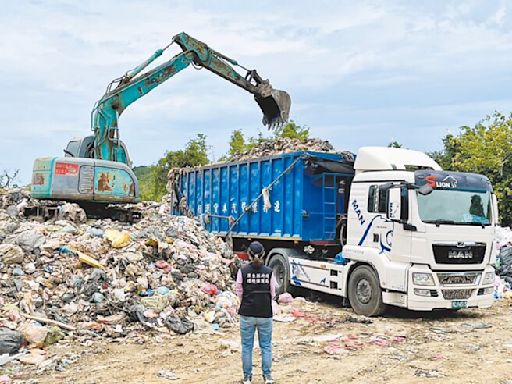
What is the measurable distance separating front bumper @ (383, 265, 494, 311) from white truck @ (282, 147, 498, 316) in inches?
0.6

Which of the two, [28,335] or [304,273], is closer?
[28,335]

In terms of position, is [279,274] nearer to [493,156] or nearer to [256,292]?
[256,292]

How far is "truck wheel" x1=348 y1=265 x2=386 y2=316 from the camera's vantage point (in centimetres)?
934

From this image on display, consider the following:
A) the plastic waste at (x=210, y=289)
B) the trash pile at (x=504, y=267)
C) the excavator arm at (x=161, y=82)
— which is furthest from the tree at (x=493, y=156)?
the plastic waste at (x=210, y=289)

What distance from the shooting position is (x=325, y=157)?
36.0 feet

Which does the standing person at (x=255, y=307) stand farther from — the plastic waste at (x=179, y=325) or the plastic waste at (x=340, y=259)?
the plastic waste at (x=340, y=259)

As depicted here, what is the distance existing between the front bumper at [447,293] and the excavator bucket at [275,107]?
22.3ft

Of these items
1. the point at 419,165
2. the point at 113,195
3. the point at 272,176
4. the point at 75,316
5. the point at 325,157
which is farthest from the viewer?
the point at 113,195

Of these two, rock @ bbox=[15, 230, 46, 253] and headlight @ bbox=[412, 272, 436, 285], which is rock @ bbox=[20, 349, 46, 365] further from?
headlight @ bbox=[412, 272, 436, 285]

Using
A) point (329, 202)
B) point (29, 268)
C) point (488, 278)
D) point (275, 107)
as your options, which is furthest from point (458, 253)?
point (275, 107)

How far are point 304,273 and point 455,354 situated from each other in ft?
13.4

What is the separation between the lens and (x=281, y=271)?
11.7m

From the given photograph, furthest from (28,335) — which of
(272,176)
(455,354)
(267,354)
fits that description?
(272,176)

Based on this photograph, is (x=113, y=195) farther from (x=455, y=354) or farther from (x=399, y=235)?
(x=455, y=354)
